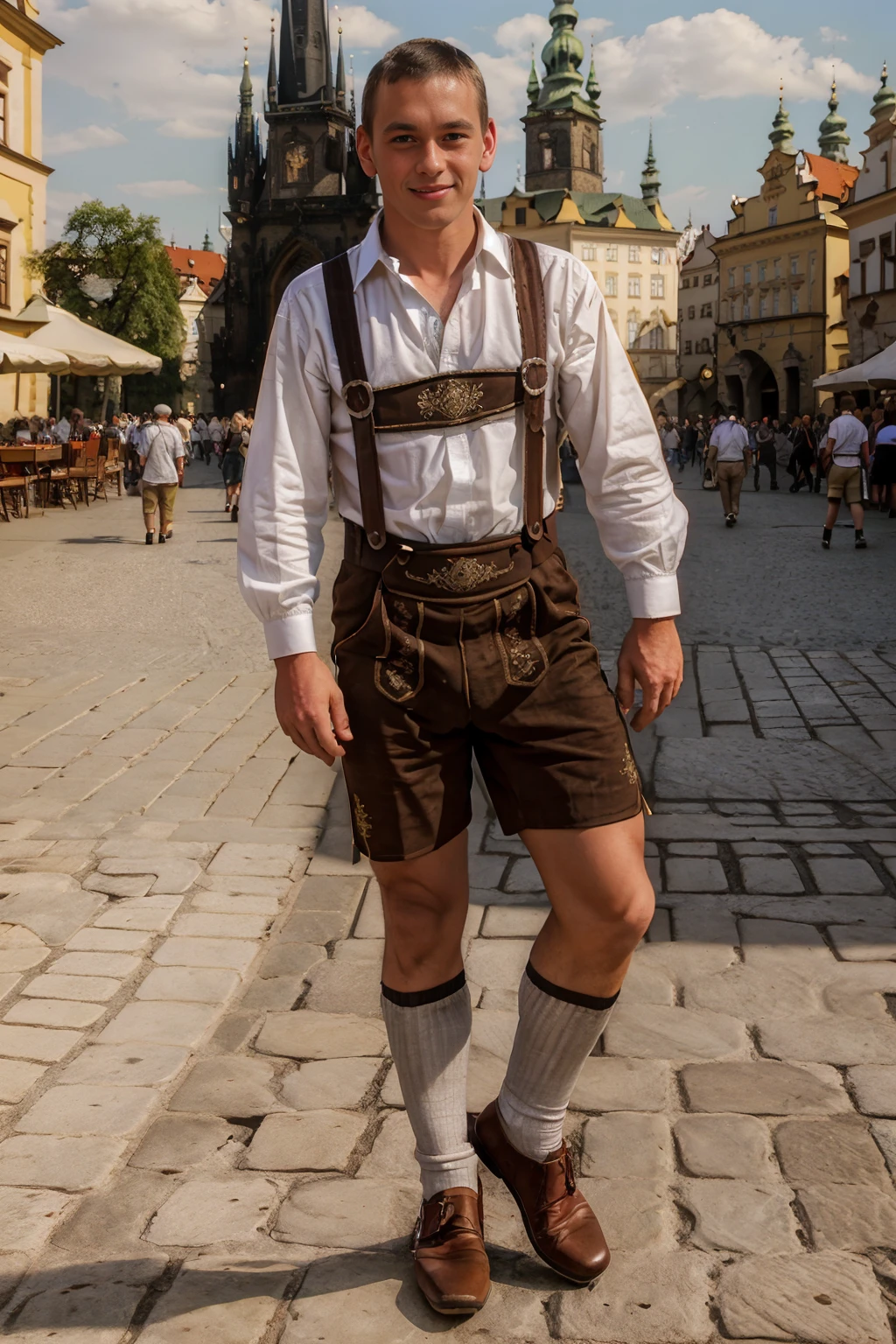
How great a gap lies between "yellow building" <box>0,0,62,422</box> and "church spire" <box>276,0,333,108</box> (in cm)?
4707

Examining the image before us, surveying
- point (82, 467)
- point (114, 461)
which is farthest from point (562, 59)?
point (82, 467)

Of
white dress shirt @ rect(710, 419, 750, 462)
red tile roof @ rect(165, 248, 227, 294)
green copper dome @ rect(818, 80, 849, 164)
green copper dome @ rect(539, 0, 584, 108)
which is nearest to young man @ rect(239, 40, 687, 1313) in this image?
white dress shirt @ rect(710, 419, 750, 462)

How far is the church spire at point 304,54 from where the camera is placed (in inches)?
3209

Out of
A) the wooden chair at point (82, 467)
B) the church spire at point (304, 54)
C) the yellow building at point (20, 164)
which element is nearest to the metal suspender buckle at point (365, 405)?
the wooden chair at point (82, 467)

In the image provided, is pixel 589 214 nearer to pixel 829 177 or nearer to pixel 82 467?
pixel 829 177

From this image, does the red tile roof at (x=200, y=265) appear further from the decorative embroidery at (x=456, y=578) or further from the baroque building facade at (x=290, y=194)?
the decorative embroidery at (x=456, y=578)

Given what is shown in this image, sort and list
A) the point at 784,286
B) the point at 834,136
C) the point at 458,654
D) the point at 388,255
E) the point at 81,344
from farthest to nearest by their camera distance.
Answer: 1. the point at 834,136
2. the point at 784,286
3. the point at 81,344
4. the point at 388,255
5. the point at 458,654

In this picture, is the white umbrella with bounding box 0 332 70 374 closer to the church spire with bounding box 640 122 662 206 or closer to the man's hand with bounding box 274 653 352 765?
the man's hand with bounding box 274 653 352 765

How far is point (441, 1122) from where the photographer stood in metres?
2.67

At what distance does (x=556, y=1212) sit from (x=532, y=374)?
4.97 ft

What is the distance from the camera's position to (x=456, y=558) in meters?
2.47

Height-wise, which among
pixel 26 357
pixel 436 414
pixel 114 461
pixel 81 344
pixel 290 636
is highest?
pixel 81 344

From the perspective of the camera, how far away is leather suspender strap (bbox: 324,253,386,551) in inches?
96.7

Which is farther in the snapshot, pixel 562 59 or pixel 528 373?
pixel 562 59
